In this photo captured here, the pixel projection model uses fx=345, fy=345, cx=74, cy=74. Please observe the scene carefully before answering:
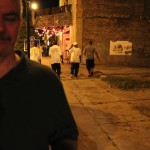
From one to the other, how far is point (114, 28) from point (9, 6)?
65.3 feet

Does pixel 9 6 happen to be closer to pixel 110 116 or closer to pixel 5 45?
pixel 5 45

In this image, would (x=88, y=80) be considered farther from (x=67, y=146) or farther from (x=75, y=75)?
(x=67, y=146)

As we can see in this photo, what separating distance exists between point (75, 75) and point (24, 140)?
13.8m

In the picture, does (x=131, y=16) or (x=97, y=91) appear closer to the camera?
(x=97, y=91)

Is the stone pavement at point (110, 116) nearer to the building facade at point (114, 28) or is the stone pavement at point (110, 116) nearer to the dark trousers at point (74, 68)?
the dark trousers at point (74, 68)

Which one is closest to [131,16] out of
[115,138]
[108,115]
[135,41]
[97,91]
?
[135,41]

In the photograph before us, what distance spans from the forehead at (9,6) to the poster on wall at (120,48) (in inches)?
777

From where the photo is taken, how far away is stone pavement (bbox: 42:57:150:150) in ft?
20.5

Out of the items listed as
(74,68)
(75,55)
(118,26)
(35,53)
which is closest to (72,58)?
(75,55)

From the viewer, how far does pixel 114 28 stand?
837 inches

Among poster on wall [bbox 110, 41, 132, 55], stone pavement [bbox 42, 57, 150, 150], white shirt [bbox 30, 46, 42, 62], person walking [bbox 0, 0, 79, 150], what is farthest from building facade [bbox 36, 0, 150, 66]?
person walking [bbox 0, 0, 79, 150]

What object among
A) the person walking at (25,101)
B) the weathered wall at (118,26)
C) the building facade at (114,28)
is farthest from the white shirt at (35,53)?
the person walking at (25,101)

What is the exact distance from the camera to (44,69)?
1.87 meters

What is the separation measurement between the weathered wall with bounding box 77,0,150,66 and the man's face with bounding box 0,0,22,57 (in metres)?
19.2
